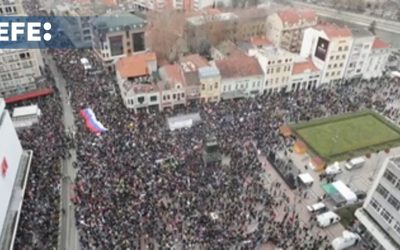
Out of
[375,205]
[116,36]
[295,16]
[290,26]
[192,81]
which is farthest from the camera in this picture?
[295,16]

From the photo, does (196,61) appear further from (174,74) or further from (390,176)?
(390,176)

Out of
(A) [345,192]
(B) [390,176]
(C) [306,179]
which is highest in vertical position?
(B) [390,176]

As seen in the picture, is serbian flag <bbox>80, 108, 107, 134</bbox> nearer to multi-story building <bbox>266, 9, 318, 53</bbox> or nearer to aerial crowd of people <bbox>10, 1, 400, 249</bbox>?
aerial crowd of people <bbox>10, 1, 400, 249</bbox>

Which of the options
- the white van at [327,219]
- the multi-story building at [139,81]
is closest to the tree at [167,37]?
the multi-story building at [139,81]

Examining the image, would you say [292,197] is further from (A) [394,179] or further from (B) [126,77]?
(B) [126,77]

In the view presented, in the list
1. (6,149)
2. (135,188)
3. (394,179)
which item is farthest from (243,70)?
(6,149)

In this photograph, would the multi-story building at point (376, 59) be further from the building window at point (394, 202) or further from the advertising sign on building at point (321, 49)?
the building window at point (394, 202)

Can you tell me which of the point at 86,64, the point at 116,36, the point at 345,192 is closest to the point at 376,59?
the point at 345,192
